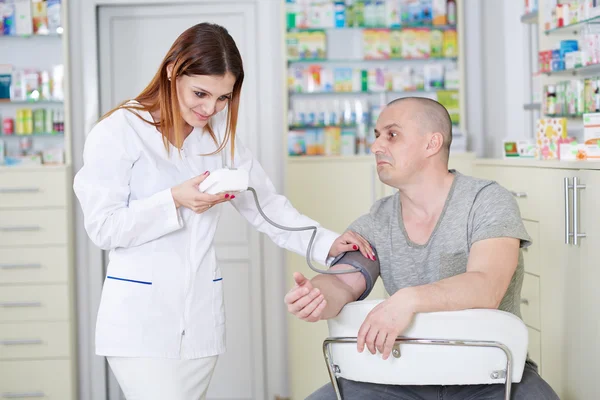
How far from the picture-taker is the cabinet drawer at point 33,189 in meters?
3.83

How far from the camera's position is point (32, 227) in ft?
12.6

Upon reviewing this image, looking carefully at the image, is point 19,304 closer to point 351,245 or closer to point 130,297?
point 130,297

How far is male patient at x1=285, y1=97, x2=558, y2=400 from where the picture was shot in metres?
1.72

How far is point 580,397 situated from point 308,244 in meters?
0.95

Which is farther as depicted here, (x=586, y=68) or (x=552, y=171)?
(x=586, y=68)

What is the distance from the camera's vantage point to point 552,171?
253cm

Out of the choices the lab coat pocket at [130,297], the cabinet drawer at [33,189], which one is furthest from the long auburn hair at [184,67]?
the cabinet drawer at [33,189]

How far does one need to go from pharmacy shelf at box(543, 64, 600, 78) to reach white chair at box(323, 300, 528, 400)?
59.2 inches

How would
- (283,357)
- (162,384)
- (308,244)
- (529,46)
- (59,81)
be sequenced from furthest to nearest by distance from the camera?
(283,357) → (59,81) → (529,46) → (308,244) → (162,384)

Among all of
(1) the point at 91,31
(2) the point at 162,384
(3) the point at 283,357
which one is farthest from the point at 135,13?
(2) the point at 162,384

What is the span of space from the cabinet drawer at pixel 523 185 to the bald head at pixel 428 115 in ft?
2.50

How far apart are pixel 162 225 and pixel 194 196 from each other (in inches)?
5.1

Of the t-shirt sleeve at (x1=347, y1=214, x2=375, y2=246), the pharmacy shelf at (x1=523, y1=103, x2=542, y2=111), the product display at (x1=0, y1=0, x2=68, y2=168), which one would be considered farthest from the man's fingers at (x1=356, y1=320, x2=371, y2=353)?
the product display at (x1=0, y1=0, x2=68, y2=168)

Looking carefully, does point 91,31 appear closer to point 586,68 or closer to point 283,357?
point 283,357
